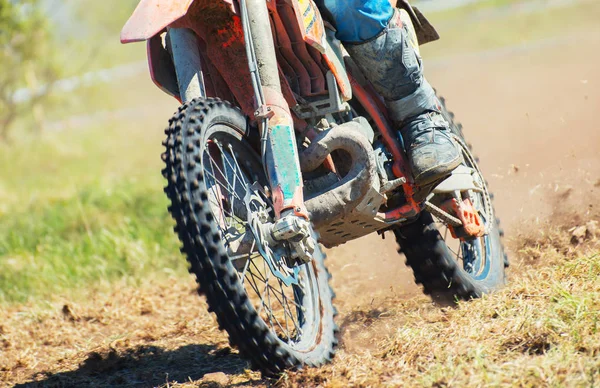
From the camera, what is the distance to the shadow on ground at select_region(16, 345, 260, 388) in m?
4.43

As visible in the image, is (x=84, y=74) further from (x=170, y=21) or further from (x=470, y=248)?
(x=170, y=21)

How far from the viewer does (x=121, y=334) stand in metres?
5.45

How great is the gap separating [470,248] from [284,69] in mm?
2019

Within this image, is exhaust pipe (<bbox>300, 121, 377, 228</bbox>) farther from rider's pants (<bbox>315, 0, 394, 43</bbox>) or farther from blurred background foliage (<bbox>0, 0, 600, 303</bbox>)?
blurred background foliage (<bbox>0, 0, 600, 303</bbox>)

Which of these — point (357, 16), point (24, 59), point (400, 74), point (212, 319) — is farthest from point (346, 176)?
point (24, 59)

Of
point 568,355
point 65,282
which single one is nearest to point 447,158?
point 568,355

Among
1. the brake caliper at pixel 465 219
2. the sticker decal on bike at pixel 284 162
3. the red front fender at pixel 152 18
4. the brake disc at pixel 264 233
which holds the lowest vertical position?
the brake caliper at pixel 465 219

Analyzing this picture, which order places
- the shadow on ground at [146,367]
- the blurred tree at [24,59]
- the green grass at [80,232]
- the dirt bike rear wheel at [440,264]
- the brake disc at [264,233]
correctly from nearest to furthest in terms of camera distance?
1. the brake disc at [264,233]
2. the shadow on ground at [146,367]
3. the dirt bike rear wheel at [440,264]
4. the green grass at [80,232]
5. the blurred tree at [24,59]

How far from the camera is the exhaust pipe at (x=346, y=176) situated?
13.0 ft

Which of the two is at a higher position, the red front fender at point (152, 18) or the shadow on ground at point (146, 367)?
the red front fender at point (152, 18)

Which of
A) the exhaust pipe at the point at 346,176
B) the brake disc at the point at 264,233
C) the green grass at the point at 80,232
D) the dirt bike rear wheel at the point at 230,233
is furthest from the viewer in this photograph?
the green grass at the point at 80,232

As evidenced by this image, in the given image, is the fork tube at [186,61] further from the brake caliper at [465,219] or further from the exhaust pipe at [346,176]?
the brake caliper at [465,219]

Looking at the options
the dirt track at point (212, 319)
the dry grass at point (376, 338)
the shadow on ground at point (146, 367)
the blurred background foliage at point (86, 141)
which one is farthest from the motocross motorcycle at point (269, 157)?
the blurred background foliage at point (86, 141)

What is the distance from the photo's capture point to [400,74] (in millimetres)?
4355
